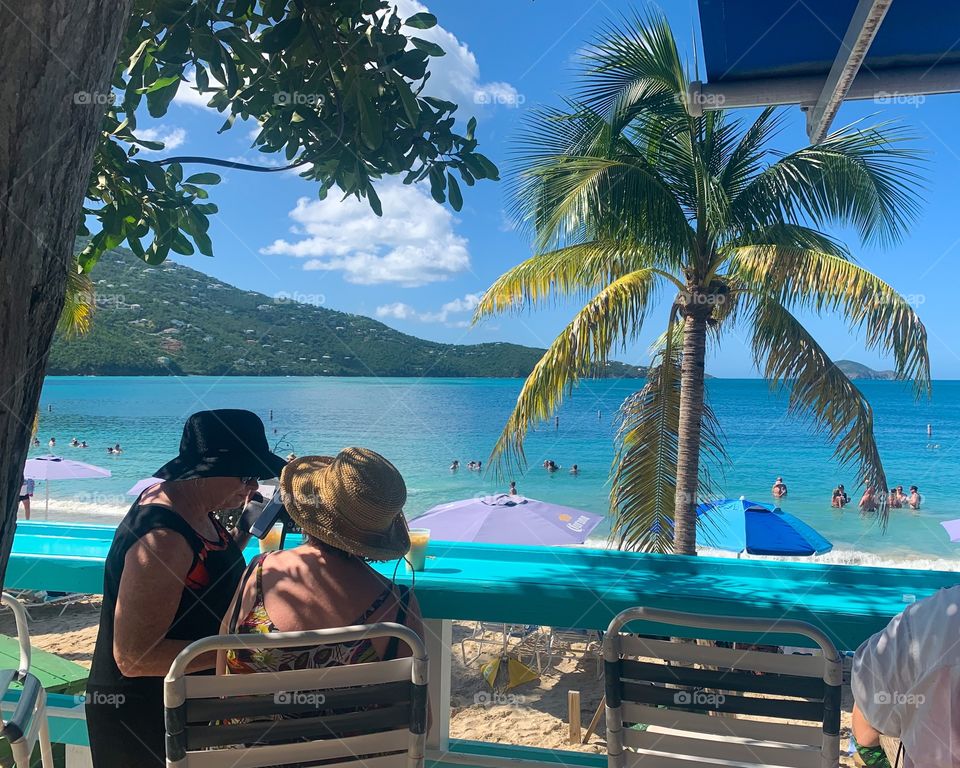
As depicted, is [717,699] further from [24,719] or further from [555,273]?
[555,273]

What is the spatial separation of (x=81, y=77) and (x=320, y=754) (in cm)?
106

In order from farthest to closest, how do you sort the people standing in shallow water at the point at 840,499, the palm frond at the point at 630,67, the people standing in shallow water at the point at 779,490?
the people standing in shallow water at the point at 779,490 < the people standing in shallow water at the point at 840,499 < the palm frond at the point at 630,67

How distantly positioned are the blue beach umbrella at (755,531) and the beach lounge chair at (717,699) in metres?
9.88

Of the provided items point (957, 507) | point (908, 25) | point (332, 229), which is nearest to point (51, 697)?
point (908, 25)

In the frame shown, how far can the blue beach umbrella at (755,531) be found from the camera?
35.3ft

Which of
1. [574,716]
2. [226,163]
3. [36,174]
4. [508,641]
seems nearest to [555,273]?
[508,641]

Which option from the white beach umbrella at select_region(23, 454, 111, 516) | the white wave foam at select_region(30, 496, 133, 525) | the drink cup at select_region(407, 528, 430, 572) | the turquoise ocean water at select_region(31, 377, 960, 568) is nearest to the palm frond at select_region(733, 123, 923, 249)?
the drink cup at select_region(407, 528, 430, 572)

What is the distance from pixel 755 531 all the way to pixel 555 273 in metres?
5.44

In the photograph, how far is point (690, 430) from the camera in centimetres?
834

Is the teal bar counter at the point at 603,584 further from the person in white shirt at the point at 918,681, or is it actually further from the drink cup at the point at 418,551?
the person in white shirt at the point at 918,681

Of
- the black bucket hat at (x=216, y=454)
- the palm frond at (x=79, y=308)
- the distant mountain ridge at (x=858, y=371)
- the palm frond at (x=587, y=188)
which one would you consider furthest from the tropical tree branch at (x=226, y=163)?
the distant mountain ridge at (x=858, y=371)

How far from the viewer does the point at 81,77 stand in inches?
33.9

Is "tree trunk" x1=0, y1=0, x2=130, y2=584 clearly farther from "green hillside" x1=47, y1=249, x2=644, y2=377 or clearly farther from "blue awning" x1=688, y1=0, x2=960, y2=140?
"green hillside" x1=47, y1=249, x2=644, y2=377

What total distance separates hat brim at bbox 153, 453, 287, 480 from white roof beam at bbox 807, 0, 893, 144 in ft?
5.56
